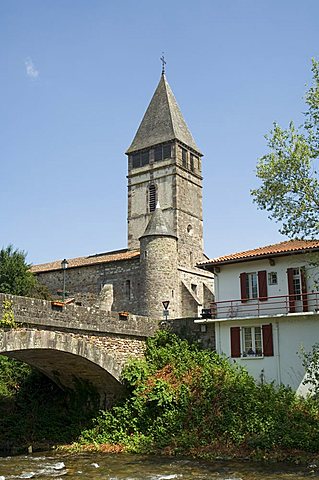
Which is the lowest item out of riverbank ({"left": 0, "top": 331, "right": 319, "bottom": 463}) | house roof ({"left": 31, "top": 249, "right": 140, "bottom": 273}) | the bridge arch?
riverbank ({"left": 0, "top": 331, "right": 319, "bottom": 463})

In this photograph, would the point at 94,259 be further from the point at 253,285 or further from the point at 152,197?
the point at 253,285

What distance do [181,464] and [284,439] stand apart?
3014 mm

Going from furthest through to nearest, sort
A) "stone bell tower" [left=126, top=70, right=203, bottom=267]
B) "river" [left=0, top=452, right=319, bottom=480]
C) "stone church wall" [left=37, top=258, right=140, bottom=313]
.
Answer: "stone bell tower" [left=126, top=70, right=203, bottom=267] → "stone church wall" [left=37, top=258, right=140, bottom=313] → "river" [left=0, top=452, right=319, bottom=480]

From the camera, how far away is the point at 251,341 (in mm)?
21297

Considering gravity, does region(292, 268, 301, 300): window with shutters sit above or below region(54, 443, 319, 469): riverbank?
above

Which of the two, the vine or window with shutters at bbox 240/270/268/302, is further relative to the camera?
window with shutters at bbox 240/270/268/302

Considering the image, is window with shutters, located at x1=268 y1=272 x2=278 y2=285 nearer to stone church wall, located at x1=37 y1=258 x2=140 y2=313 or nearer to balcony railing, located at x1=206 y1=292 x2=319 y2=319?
balcony railing, located at x1=206 y1=292 x2=319 y2=319

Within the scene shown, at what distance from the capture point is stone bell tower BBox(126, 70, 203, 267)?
1684 inches

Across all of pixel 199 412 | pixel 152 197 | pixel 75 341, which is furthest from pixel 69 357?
pixel 152 197

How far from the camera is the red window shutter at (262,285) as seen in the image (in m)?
21.8

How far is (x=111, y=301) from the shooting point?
37812 mm

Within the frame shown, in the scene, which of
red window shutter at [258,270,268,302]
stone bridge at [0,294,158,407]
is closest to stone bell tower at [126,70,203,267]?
red window shutter at [258,270,268,302]

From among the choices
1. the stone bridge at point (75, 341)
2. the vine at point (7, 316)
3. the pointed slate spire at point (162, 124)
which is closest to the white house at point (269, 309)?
the stone bridge at point (75, 341)

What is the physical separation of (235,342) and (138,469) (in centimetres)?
734
